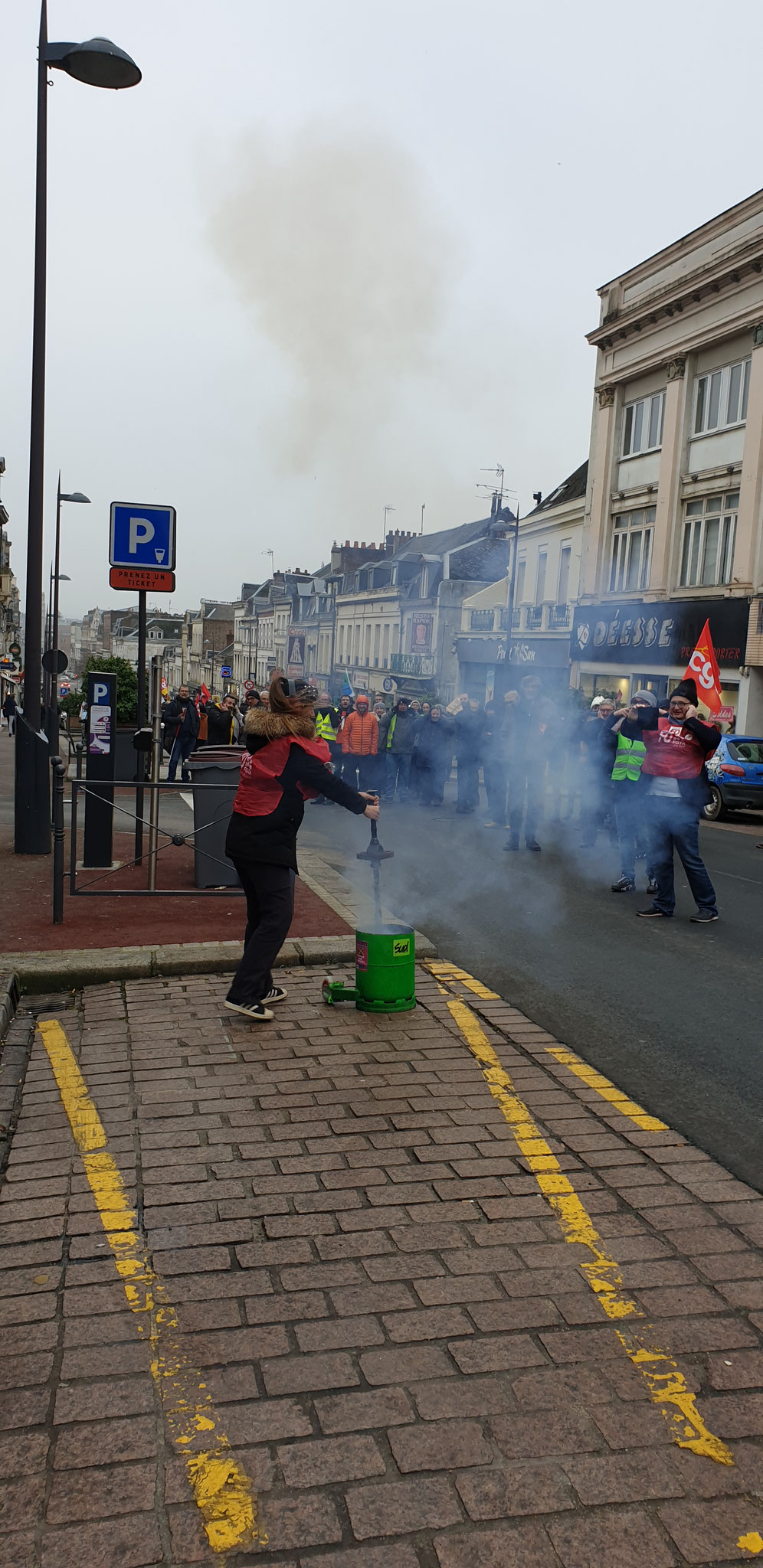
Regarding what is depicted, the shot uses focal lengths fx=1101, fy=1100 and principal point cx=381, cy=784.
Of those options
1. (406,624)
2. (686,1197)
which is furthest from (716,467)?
(406,624)

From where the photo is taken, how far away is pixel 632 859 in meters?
9.29

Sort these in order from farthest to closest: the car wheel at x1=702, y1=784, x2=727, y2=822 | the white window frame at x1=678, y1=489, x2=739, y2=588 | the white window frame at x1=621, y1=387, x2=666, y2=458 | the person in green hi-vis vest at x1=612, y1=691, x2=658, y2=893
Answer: the white window frame at x1=621, y1=387, x2=666, y2=458 → the white window frame at x1=678, y1=489, x2=739, y2=588 → the car wheel at x1=702, y1=784, x2=727, y2=822 → the person in green hi-vis vest at x1=612, y1=691, x2=658, y2=893

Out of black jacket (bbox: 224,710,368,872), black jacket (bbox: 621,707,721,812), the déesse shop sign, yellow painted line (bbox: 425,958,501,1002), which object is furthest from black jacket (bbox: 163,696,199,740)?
black jacket (bbox: 224,710,368,872)

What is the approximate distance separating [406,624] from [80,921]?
50.3 meters

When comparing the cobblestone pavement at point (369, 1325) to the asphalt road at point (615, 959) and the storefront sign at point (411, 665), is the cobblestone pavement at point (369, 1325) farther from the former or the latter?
the storefront sign at point (411, 665)

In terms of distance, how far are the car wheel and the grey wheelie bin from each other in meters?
10.6

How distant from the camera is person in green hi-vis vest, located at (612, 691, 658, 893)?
8.85 meters

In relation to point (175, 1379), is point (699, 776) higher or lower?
higher

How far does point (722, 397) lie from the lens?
26359 mm

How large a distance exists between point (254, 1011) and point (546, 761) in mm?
7253

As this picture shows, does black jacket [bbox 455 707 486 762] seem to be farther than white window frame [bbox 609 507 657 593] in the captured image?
No

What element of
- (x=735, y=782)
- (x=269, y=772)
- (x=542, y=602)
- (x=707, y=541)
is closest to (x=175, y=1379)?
(x=269, y=772)

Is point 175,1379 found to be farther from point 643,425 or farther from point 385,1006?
point 643,425

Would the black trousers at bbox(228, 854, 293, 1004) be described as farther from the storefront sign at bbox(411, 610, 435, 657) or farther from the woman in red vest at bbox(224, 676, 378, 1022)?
the storefront sign at bbox(411, 610, 435, 657)
